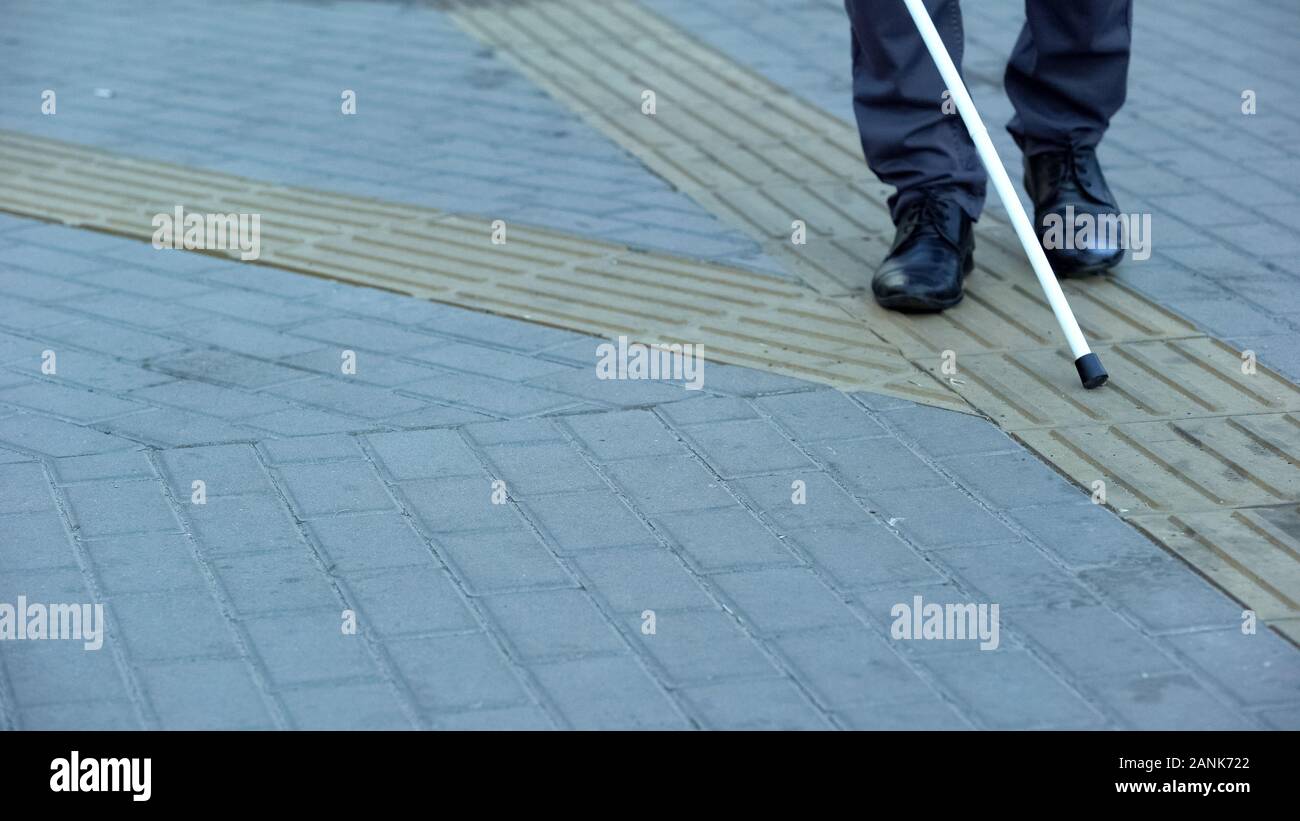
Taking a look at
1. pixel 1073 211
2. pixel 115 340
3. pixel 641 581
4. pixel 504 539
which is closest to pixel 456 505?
pixel 504 539

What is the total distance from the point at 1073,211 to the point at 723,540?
1.79m

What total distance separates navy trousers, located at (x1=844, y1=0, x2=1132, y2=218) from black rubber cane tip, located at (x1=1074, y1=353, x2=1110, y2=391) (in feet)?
2.42

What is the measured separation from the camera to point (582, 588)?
2949mm

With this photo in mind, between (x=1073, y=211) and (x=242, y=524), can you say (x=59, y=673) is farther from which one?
(x=1073, y=211)

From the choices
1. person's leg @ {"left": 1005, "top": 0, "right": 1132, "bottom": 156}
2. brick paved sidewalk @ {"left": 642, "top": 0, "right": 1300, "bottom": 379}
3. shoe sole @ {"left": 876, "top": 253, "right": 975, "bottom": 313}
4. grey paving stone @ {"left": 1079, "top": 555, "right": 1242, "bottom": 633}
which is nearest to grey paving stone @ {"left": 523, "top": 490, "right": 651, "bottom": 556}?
grey paving stone @ {"left": 1079, "top": 555, "right": 1242, "bottom": 633}

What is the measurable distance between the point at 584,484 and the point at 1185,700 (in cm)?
125

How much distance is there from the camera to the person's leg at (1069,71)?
4340mm

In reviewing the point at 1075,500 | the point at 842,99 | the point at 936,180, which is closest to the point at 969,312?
the point at 936,180

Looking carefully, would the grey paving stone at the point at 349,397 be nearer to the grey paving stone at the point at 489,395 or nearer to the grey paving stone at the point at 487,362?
the grey paving stone at the point at 489,395

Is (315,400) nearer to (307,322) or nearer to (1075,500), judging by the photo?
(307,322)

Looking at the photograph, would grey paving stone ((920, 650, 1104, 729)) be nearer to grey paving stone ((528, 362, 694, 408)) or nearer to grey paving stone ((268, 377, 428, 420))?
grey paving stone ((528, 362, 694, 408))

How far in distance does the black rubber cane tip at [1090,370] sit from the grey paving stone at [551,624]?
4.41ft

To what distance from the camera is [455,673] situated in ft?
8.82

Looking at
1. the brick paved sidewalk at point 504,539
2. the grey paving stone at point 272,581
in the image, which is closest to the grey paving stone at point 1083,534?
the brick paved sidewalk at point 504,539
